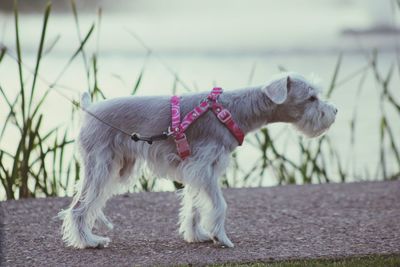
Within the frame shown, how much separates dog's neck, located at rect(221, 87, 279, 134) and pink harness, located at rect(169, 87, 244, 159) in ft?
0.24

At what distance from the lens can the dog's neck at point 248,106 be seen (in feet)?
17.8

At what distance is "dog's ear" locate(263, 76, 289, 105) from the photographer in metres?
5.36

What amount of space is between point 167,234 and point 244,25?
13938 mm

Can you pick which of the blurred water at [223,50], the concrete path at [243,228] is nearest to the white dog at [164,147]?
the concrete path at [243,228]

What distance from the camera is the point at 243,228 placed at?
19.4 feet

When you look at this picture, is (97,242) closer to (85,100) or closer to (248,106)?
(85,100)

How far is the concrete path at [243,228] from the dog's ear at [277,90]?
3.03 ft

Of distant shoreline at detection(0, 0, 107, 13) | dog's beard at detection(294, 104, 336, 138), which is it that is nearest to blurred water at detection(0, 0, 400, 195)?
distant shoreline at detection(0, 0, 107, 13)

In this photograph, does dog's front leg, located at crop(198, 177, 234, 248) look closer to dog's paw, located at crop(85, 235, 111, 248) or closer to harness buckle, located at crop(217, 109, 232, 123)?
harness buckle, located at crop(217, 109, 232, 123)

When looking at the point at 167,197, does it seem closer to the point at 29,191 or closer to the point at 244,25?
the point at 29,191

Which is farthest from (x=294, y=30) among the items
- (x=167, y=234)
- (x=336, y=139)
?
(x=167, y=234)

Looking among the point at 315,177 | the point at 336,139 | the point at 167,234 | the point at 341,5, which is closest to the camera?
the point at 167,234

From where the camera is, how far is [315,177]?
8023 mm

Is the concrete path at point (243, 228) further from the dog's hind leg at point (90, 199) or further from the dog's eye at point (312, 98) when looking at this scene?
the dog's eye at point (312, 98)
